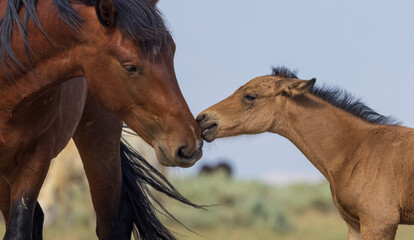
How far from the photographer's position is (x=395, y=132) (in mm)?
5414

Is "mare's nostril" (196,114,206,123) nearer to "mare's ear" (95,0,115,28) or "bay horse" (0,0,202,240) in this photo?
"bay horse" (0,0,202,240)

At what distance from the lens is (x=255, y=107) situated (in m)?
5.46

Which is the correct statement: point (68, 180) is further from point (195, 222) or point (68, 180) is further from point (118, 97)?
point (118, 97)

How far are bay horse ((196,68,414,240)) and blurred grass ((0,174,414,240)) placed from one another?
436 cm

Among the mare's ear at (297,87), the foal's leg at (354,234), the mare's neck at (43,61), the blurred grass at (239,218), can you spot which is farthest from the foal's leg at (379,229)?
the blurred grass at (239,218)

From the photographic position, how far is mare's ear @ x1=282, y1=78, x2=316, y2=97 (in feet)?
17.0

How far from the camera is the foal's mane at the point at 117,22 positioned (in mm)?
3414

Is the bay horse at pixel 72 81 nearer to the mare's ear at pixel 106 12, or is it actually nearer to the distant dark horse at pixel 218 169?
the mare's ear at pixel 106 12

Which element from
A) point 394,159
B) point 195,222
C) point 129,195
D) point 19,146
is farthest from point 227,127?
point 195,222

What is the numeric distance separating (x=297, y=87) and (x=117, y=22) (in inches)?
85.5

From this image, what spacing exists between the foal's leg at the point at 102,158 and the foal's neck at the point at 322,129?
1.37m

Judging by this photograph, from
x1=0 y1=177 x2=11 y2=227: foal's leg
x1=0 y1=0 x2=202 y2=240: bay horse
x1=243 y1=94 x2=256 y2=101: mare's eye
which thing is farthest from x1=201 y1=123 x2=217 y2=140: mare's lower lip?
x1=0 y1=177 x2=11 y2=227: foal's leg

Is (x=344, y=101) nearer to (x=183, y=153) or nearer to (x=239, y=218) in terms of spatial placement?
(x=183, y=153)

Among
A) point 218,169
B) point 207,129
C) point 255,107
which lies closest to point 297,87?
point 255,107
